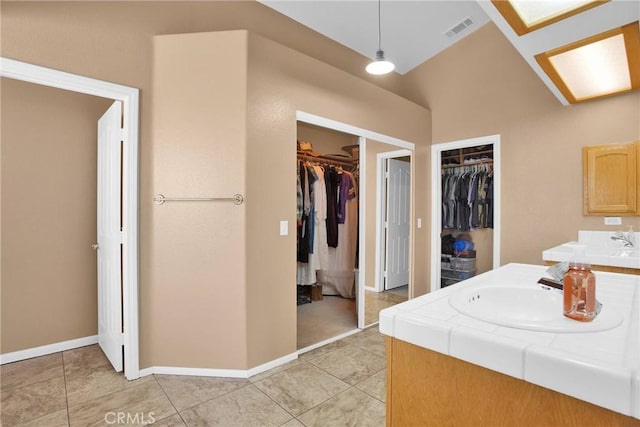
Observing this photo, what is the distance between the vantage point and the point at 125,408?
75.8 inches

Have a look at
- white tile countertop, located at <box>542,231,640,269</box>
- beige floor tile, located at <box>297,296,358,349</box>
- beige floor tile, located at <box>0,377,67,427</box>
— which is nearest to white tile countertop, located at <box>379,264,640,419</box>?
white tile countertop, located at <box>542,231,640,269</box>

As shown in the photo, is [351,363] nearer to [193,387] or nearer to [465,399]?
[193,387]

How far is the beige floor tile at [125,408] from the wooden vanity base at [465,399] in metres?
1.62

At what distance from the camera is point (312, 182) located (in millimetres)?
3703

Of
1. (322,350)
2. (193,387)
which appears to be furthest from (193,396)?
(322,350)

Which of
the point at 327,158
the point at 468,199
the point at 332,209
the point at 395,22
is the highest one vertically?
the point at 395,22

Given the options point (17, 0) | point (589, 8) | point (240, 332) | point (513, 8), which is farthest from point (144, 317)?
point (589, 8)

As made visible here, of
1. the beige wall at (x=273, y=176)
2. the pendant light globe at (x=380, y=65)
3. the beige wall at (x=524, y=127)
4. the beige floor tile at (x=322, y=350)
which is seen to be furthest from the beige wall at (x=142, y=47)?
the beige wall at (x=524, y=127)

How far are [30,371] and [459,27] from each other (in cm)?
511

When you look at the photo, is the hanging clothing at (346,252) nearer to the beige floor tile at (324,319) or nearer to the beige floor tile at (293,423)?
the beige floor tile at (324,319)

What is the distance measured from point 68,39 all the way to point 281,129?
1433mm

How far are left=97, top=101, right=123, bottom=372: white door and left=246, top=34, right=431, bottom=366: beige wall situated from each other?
92cm

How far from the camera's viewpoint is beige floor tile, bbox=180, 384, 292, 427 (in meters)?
1.81

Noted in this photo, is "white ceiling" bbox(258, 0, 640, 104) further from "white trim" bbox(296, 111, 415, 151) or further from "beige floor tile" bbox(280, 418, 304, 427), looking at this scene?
"beige floor tile" bbox(280, 418, 304, 427)
